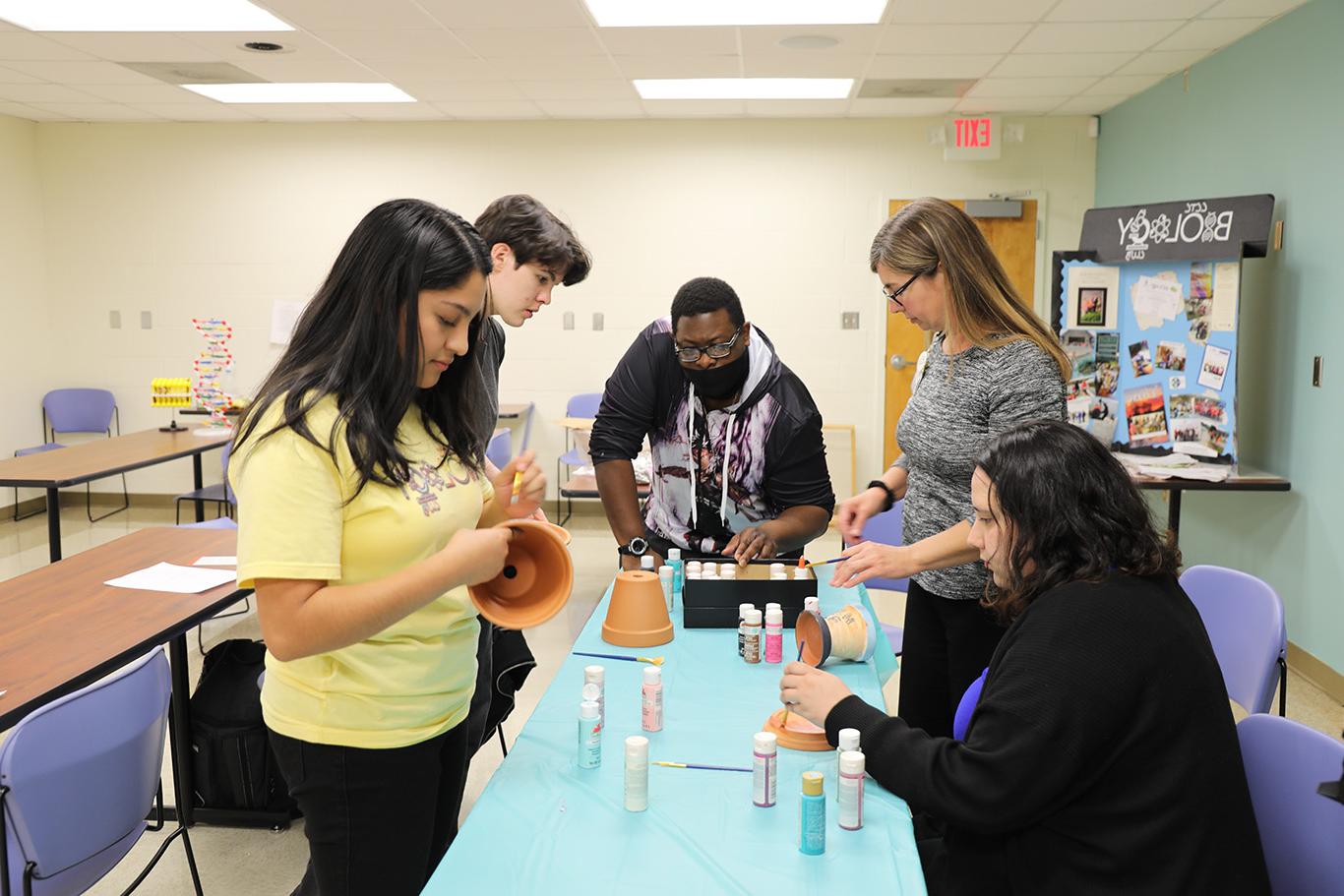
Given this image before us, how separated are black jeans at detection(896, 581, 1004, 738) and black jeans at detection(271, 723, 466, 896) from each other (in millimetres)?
1131

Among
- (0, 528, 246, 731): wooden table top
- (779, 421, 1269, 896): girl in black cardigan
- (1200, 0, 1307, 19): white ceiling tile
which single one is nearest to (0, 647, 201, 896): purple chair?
(0, 528, 246, 731): wooden table top

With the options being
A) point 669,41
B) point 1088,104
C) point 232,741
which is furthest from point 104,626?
point 1088,104

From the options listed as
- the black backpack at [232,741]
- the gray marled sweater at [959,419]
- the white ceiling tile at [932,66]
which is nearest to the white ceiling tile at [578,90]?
the white ceiling tile at [932,66]

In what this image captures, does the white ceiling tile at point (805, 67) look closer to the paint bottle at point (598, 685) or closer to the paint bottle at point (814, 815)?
the paint bottle at point (598, 685)

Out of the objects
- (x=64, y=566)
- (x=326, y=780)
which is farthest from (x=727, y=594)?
(x=64, y=566)

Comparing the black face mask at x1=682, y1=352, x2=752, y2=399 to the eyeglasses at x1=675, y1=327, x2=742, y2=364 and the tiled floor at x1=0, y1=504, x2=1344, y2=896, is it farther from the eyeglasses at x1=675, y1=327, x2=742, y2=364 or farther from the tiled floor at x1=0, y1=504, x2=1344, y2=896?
the tiled floor at x1=0, y1=504, x2=1344, y2=896

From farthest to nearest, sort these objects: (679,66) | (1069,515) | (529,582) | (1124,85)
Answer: (1124,85) < (679,66) < (529,582) < (1069,515)

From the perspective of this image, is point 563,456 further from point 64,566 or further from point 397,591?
point 397,591

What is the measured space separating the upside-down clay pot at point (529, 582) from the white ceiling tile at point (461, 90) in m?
4.64

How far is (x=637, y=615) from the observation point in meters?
2.05

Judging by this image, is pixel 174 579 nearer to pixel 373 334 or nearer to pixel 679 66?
pixel 373 334

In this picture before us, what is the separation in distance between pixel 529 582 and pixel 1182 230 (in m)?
3.91

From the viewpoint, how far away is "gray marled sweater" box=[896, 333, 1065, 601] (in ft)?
6.22

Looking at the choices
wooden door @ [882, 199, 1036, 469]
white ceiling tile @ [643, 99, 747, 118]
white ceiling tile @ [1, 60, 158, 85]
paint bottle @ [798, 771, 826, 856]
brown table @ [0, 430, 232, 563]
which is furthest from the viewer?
wooden door @ [882, 199, 1036, 469]
